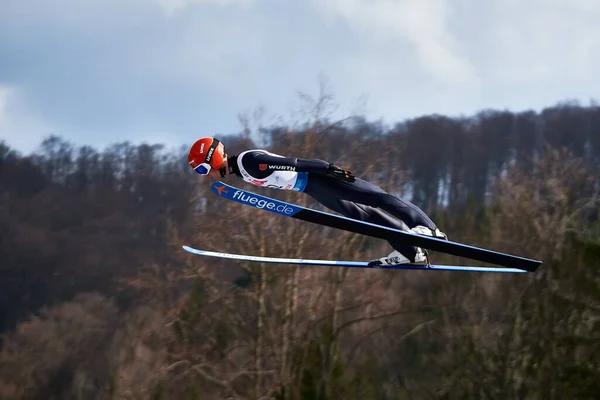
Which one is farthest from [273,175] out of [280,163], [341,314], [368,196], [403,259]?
[341,314]

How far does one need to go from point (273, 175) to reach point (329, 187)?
57cm

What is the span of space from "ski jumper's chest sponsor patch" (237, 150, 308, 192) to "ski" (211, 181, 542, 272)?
0.23 m

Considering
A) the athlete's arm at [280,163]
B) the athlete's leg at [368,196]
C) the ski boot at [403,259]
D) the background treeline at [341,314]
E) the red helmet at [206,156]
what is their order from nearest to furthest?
1. the athlete's arm at [280,163]
2. the red helmet at [206,156]
3. the athlete's leg at [368,196]
4. the ski boot at [403,259]
5. the background treeline at [341,314]

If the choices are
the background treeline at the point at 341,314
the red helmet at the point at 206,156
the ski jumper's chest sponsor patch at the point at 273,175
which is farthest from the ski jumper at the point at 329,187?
the background treeline at the point at 341,314

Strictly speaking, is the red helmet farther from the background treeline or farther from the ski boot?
the background treeline

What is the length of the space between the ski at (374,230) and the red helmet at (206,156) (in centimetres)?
20

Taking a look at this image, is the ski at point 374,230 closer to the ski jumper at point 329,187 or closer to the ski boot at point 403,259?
the ski jumper at point 329,187

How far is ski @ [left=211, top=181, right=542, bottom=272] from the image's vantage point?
671 cm

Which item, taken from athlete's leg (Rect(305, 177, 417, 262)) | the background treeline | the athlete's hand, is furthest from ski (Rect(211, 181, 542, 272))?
the background treeline

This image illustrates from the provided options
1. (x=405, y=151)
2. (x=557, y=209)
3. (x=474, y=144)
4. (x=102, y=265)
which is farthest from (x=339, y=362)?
(x=474, y=144)

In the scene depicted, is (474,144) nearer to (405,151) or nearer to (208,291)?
(405,151)

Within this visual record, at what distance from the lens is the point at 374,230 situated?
22.3ft

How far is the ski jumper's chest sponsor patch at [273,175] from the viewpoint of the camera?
6.59 m

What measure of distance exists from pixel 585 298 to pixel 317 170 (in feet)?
44.1
